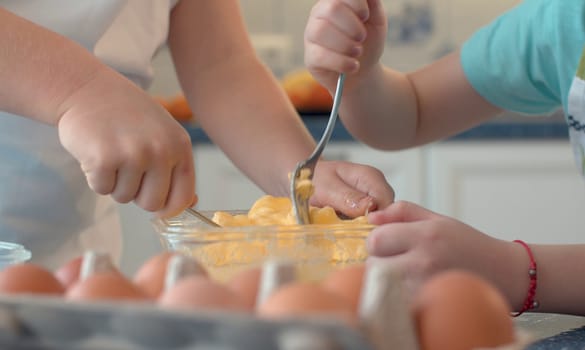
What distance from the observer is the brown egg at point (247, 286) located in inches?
12.7

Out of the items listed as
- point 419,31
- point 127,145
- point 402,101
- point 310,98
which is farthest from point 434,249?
point 419,31

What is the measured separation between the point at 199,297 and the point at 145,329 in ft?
0.11

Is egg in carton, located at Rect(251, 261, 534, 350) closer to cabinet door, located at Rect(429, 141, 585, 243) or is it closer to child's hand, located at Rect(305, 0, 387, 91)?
child's hand, located at Rect(305, 0, 387, 91)

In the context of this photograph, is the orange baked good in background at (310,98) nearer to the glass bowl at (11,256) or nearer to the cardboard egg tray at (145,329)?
the glass bowl at (11,256)

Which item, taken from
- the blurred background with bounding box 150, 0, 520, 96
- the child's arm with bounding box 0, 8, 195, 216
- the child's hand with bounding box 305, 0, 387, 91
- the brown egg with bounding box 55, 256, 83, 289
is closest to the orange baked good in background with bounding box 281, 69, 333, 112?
the blurred background with bounding box 150, 0, 520, 96

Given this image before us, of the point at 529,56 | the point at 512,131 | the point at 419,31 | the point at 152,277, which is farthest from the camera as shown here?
the point at 419,31

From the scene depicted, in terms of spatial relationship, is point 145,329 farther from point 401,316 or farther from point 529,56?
point 529,56

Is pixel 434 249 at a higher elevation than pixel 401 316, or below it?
below

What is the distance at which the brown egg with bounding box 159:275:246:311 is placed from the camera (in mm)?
285

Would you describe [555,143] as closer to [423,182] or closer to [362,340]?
[423,182]

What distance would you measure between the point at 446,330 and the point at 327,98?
1.81m

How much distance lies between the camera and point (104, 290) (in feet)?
1.03

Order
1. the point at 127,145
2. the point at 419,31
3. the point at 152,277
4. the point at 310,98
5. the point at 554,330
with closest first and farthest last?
1. the point at 152,277
2. the point at 127,145
3. the point at 554,330
4. the point at 310,98
5. the point at 419,31

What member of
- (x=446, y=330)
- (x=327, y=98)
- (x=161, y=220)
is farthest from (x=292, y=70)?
(x=446, y=330)
